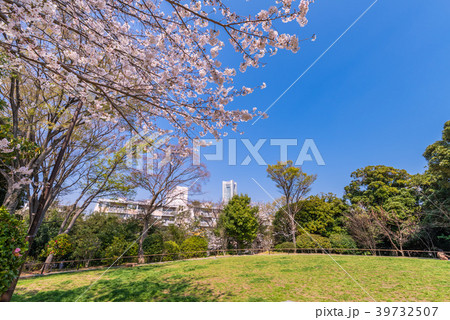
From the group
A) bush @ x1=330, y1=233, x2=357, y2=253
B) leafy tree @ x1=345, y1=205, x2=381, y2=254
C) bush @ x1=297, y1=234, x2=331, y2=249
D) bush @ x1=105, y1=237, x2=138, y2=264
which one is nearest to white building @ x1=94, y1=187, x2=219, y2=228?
bush @ x1=105, y1=237, x2=138, y2=264

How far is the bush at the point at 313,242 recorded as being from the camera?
518 inches

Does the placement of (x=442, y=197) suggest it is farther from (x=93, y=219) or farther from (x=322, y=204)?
(x=93, y=219)

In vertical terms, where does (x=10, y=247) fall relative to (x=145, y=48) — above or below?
below

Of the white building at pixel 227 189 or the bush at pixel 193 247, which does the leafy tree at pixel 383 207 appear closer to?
the white building at pixel 227 189

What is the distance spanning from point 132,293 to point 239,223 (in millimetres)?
11306

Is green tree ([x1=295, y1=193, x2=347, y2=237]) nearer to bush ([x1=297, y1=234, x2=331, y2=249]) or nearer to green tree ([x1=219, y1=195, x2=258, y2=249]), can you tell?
bush ([x1=297, y1=234, x2=331, y2=249])

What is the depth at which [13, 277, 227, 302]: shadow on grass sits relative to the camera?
11.9 feet

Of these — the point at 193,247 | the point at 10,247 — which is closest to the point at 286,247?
the point at 193,247

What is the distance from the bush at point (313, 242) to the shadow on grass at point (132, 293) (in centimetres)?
1123

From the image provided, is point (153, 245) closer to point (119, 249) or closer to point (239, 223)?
point (119, 249)

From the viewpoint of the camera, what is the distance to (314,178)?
17281 mm

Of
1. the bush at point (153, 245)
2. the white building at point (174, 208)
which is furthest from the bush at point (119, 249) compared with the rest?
the white building at point (174, 208)

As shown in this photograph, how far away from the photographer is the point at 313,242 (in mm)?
13500
